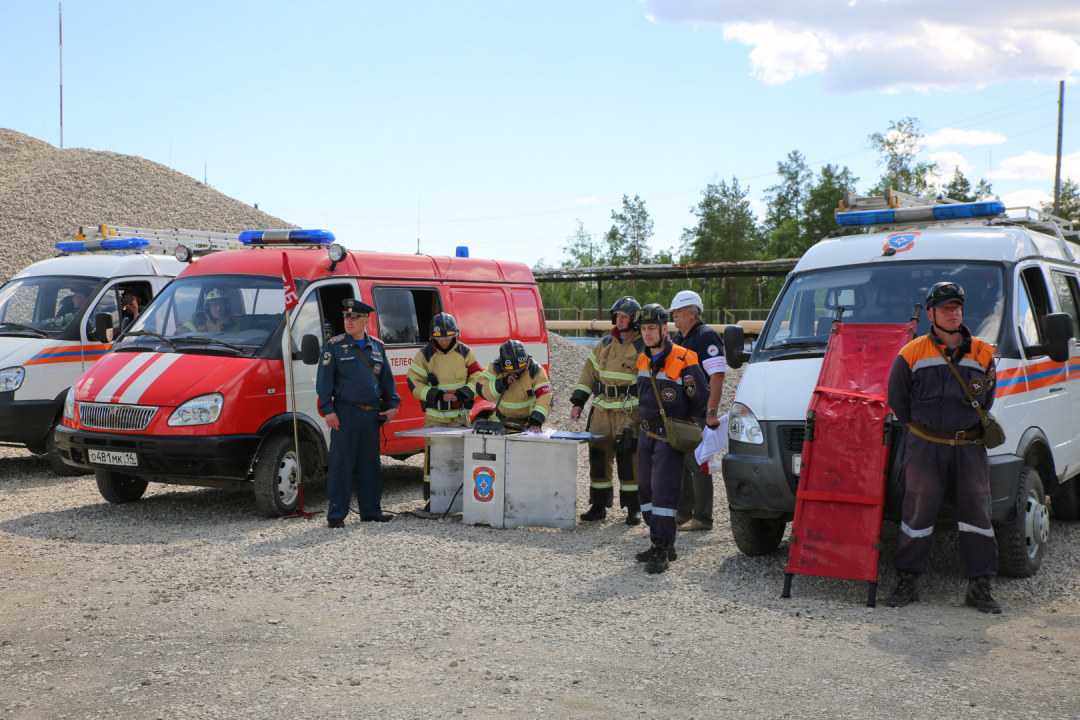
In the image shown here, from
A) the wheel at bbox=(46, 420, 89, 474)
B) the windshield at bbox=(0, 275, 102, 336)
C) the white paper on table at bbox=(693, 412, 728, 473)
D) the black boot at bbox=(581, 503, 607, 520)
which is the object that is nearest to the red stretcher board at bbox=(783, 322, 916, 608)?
the white paper on table at bbox=(693, 412, 728, 473)

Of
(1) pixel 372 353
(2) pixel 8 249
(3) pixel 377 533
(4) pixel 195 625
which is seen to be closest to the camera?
(4) pixel 195 625

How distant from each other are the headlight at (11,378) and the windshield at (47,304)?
0.62m

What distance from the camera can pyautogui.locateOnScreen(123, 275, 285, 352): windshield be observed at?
8.80 meters

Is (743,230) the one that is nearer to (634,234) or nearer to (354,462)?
(634,234)

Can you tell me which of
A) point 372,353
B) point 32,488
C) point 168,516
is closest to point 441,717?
point 372,353

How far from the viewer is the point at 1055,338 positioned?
20.2ft

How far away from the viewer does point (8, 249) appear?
4291 cm

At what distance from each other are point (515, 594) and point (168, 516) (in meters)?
4.34

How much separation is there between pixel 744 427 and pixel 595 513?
2.61 metres

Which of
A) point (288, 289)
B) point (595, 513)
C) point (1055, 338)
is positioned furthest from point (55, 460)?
point (1055, 338)

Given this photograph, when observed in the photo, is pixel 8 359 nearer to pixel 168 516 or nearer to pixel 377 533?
pixel 168 516

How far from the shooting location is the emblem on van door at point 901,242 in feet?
22.6

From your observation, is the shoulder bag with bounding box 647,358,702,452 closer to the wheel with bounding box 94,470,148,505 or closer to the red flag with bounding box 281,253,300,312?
the red flag with bounding box 281,253,300,312

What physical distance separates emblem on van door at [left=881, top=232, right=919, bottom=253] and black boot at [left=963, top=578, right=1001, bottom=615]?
2464 mm
